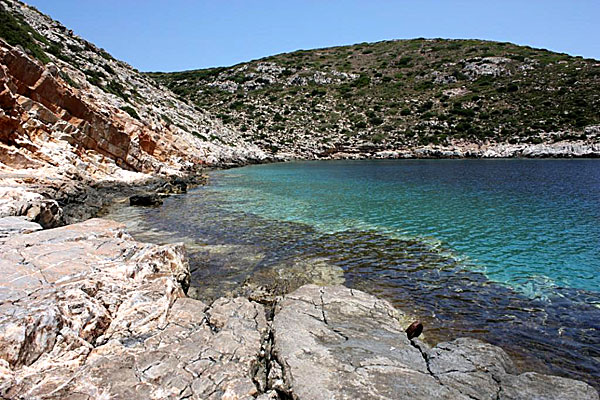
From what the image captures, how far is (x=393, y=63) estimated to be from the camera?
303ft

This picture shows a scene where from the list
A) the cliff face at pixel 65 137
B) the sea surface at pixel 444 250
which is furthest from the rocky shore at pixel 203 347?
the cliff face at pixel 65 137

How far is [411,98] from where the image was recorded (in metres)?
74.1

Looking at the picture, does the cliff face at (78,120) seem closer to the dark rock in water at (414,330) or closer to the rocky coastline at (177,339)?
the rocky coastline at (177,339)

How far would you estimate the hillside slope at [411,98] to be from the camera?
5903cm

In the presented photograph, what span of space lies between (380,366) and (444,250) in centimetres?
828

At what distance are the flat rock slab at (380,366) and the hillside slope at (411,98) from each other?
59.0 m

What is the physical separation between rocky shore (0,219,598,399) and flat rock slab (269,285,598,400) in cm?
2

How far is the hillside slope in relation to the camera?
59031 millimetres

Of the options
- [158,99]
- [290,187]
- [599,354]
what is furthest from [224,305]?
[158,99]

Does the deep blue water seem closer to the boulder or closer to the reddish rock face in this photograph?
the reddish rock face

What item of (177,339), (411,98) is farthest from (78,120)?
(411,98)

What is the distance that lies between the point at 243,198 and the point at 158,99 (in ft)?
130

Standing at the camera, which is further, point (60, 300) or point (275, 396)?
point (60, 300)

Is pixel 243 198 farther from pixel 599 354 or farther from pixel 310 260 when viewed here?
pixel 599 354
